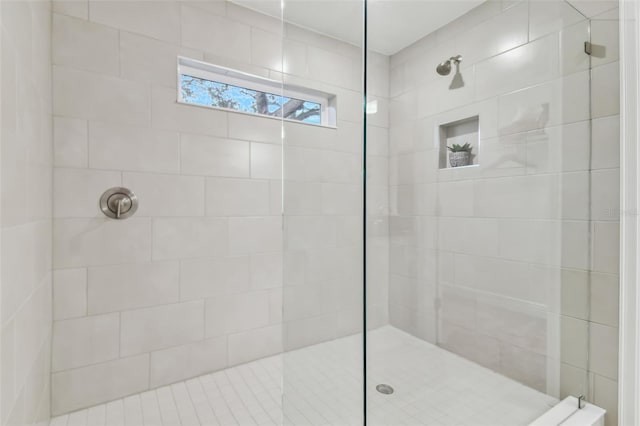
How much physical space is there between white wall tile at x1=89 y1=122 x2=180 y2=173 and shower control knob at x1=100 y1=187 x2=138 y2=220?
11 cm

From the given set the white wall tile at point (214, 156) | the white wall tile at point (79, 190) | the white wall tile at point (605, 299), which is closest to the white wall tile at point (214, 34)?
the white wall tile at point (214, 156)

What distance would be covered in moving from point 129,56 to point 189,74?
0.29m

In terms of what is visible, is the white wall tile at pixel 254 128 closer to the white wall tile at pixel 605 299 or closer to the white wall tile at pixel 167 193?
the white wall tile at pixel 167 193

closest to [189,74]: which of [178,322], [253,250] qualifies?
[253,250]

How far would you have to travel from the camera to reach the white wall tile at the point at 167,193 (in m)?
1.53

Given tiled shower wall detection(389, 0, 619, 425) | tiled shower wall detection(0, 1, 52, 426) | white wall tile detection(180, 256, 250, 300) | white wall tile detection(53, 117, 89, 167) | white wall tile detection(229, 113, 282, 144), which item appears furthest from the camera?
white wall tile detection(229, 113, 282, 144)

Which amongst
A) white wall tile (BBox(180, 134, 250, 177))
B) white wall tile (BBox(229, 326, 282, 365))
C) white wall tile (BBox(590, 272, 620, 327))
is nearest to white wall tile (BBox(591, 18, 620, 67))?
white wall tile (BBox(590, 272, 620, 327))

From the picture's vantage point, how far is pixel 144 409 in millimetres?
1403

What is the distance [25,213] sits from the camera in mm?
855

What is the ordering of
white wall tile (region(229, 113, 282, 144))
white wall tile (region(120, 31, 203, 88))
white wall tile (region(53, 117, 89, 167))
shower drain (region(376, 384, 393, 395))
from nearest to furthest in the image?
shower drain (region(376, 384, 393, 395))
white wall tile (region(53, 117, 89, 167))
white wall tile (region(120, 31, 203, 88))
white wall tile (region(229, 113, 282, 144))

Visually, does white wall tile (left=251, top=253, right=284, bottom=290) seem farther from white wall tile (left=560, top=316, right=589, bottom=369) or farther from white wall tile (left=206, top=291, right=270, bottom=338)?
white wall tile (left=560, top=316, right=589, bottom=369)

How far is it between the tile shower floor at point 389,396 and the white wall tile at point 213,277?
Result: 1.82 feet

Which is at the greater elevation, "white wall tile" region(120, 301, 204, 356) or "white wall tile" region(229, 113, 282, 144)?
"white wall tile" region(229, 113, 282, 144)

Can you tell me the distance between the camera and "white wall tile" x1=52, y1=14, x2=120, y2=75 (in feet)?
4.48
